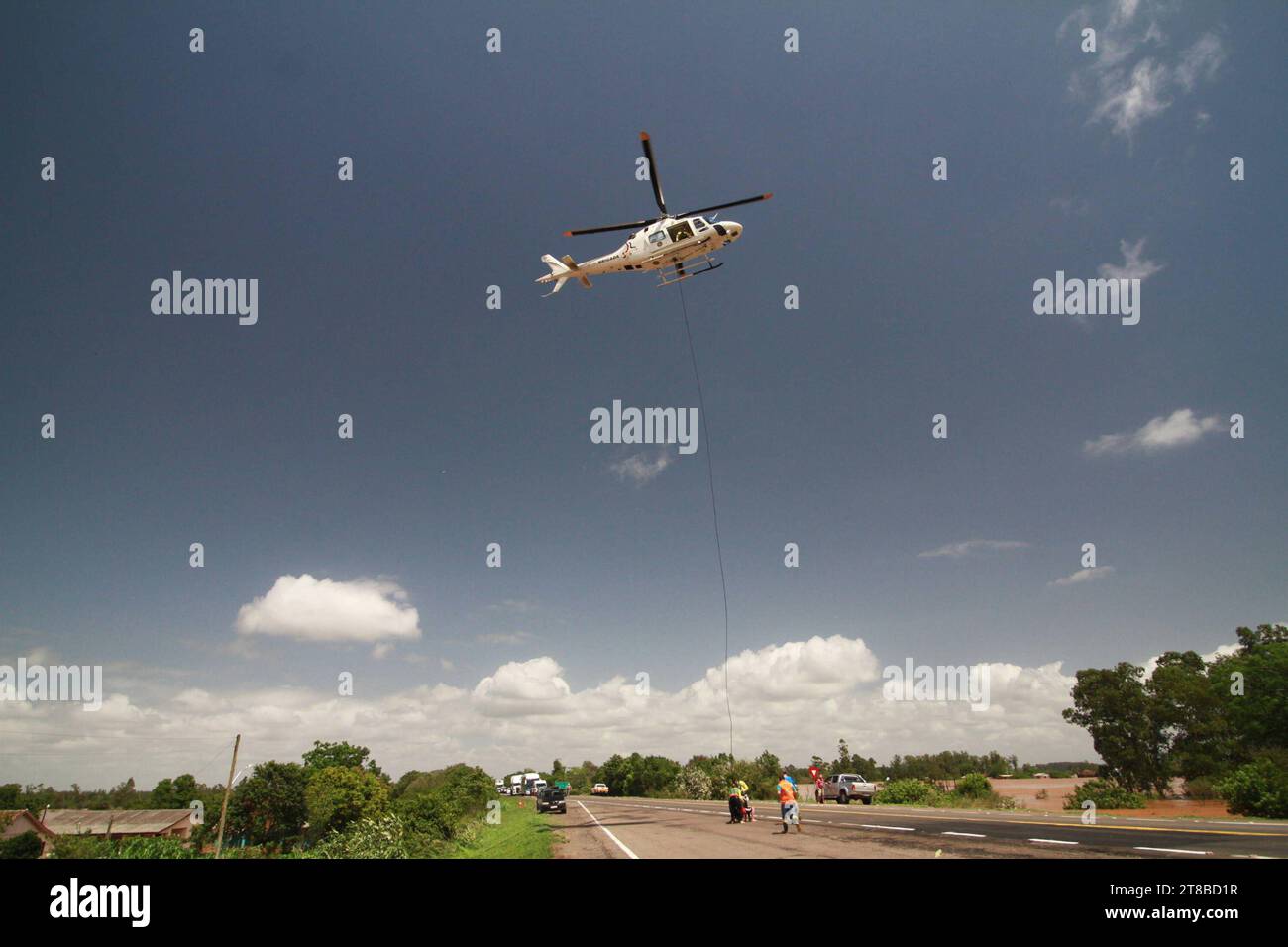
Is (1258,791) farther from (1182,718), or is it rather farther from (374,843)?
(374,843)

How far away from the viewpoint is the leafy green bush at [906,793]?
115 ft

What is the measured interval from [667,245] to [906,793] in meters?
33.1

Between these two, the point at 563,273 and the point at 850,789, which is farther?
the point at 850,789

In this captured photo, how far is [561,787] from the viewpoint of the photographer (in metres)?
43.3

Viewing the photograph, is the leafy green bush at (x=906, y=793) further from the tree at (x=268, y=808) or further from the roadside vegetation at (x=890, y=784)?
the tree at (x=268, y=808)

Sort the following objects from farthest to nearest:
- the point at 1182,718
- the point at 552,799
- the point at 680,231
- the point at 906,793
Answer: the point at 1182,718 → the point at 552,799 → the point at 906,793 → the point at 680,231

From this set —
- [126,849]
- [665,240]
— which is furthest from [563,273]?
[126,849]

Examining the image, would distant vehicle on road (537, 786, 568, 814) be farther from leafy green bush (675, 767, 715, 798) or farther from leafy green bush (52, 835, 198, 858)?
leafy green bush (52, 835, 198, 858)

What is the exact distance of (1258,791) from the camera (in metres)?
25.8
